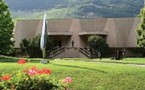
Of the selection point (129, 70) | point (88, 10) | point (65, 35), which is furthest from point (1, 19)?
point (88, 10)

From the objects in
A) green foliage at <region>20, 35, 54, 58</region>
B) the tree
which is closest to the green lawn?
the tree

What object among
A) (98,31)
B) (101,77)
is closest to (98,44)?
(98,31)

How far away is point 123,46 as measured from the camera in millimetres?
69250

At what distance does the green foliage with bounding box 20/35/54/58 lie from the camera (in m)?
62.6

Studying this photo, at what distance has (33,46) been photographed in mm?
63312

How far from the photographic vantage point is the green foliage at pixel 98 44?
62.7m

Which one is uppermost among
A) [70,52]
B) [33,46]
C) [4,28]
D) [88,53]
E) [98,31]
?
[98,31]

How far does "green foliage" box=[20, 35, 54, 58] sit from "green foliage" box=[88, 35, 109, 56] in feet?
19.8

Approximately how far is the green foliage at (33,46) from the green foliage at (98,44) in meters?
6.03

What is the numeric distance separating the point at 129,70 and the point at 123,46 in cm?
4795

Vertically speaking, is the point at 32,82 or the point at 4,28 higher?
the point at 4,28

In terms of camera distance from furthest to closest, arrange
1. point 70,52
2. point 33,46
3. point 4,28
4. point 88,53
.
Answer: point 70,52, point 33,46, point 88,53, point 4,28

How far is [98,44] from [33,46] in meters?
→ 9.33

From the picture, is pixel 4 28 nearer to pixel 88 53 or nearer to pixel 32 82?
pixel 88 53
